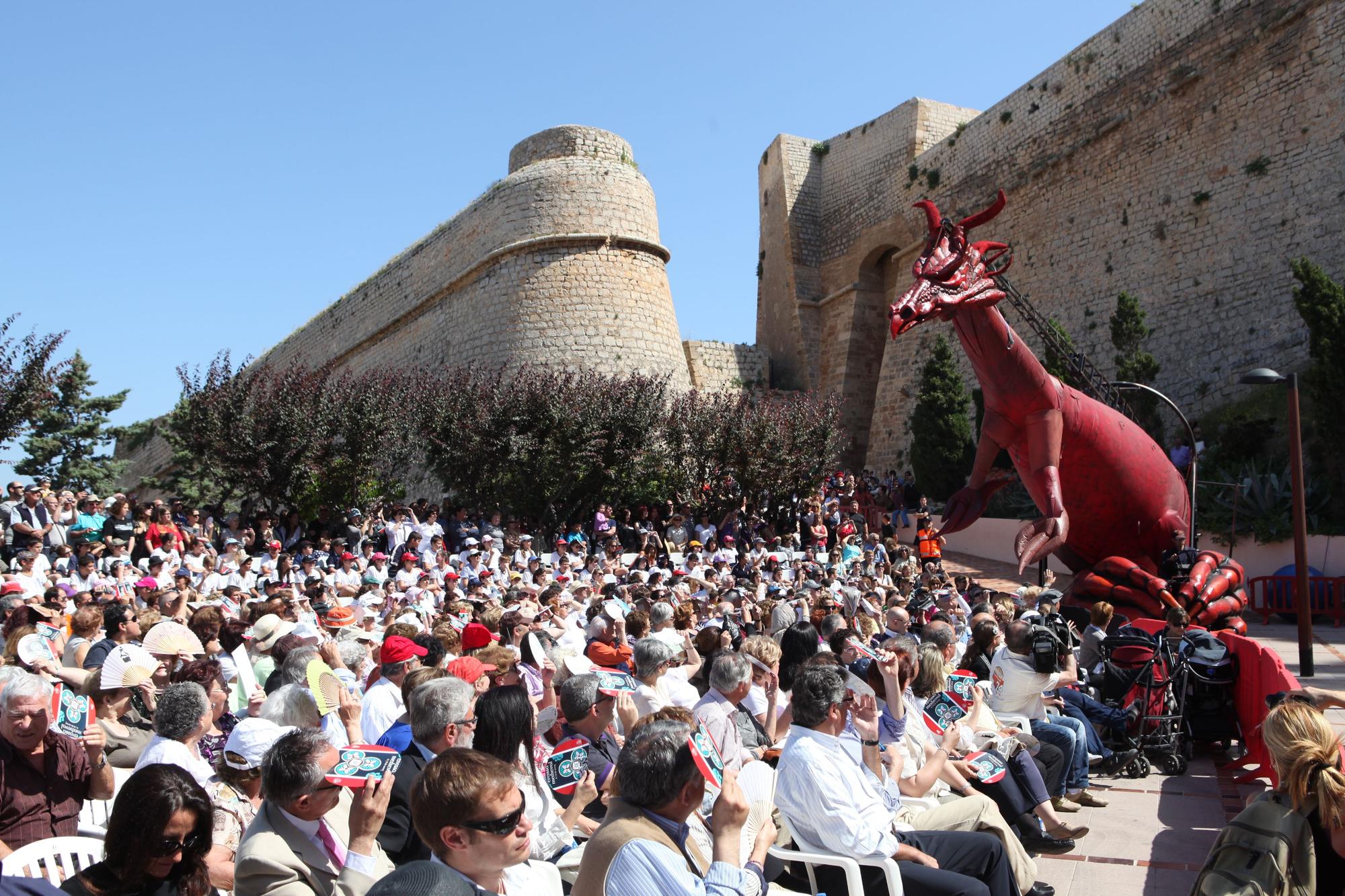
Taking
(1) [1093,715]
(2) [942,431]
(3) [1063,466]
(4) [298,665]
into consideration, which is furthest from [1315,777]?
(2) [942,431]

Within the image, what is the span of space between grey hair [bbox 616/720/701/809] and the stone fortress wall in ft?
60.4

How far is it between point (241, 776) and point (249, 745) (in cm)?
12

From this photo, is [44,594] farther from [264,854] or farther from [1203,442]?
[1203,442]

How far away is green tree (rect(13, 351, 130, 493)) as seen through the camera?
88.5 ft

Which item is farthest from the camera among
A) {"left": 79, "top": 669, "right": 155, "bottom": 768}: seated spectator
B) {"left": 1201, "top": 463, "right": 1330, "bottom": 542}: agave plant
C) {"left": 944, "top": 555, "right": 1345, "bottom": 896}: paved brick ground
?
Answer: {"left": 1201, "top": 463, "right": 1330, "bottom": 542}: agave plant

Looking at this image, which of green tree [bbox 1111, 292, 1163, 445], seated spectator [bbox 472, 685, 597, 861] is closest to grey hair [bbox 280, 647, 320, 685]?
seated spectator [bbox 472, 685, 597, 861]

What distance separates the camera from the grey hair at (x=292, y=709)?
3867mm

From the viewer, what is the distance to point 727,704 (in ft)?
14.7

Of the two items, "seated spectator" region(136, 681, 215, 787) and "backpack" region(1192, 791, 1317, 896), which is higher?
"seated spectator" region(136, 681, 215, 787)

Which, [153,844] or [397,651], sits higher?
[397,651]

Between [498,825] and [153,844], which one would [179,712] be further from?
[498,825]

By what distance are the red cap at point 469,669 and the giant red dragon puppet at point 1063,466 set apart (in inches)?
187

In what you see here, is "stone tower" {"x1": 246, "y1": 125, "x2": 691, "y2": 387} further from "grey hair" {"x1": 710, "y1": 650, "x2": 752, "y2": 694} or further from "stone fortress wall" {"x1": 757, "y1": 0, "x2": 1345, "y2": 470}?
"grey hair" {"x1": 710, "y1": 650, "x2": 752, "y2": 694}

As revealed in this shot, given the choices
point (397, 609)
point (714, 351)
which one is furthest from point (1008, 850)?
point (714, 351)
